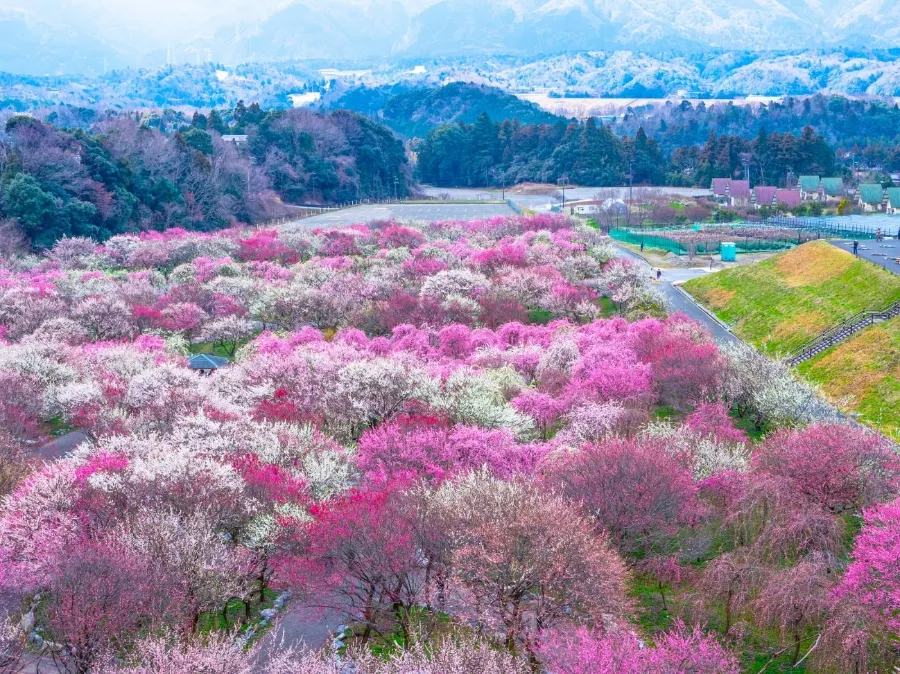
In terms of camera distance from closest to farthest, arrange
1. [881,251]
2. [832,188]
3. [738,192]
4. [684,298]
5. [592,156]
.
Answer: [684,298], [881,251], [738,192], [832,188], [592,156]

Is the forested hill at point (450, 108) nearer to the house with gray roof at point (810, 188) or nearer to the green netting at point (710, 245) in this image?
the house with gray roof at point (810, 188)

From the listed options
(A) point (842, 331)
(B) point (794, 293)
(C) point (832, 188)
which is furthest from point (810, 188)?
(A) point (842, 331)

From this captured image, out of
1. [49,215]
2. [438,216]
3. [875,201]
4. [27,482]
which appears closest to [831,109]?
[875,201]

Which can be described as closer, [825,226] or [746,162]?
[825,226]

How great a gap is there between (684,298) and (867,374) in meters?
20.4

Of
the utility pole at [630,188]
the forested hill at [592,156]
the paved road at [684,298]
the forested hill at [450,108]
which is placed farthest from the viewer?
the forested hill at [450,108]

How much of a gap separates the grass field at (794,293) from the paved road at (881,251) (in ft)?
6.01

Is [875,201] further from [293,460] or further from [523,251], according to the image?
[293,460]

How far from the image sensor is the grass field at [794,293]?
37938 millimetres

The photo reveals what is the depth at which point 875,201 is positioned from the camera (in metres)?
90.5

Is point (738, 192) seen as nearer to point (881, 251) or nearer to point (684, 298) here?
point (881, 251)

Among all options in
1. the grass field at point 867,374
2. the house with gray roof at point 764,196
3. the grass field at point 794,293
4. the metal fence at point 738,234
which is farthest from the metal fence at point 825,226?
the grass field at point 867,374

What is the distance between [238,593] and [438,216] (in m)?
76.0

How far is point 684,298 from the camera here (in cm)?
5109
